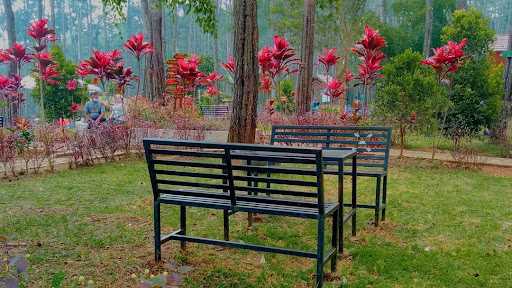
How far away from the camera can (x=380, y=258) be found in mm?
3568

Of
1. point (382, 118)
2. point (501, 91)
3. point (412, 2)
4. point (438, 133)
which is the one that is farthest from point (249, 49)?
point (412, 2)

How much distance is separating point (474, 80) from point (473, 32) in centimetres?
103

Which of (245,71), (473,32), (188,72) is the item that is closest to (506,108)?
(473,32)

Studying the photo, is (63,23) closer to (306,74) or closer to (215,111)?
(215,111)

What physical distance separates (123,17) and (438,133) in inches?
294

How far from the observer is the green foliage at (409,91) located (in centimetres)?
897

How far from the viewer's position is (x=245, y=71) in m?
6.70

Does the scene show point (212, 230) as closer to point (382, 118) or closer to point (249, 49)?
point (249, 49)

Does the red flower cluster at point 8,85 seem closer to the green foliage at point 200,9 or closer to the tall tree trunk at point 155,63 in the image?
the tall tree trunk at point 155,63

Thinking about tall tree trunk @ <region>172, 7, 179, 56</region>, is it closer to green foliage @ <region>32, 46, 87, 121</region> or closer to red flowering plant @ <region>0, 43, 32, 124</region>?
red flowering plant @ <region>0, 43, 32, 124</region>

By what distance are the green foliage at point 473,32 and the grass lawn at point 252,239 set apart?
487cm

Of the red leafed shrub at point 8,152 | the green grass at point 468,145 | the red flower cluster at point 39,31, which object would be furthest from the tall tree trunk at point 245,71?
the green grass at point 468,145

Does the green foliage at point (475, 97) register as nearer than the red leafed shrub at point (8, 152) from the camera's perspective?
No

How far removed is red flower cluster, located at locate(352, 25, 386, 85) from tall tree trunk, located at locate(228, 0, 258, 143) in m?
3.38
